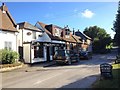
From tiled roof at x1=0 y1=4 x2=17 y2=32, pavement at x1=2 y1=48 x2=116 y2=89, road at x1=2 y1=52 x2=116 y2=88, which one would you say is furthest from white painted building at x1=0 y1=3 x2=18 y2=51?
road at x1=2 y1=52 x2=116 y2=88

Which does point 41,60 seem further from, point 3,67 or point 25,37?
point 3,67

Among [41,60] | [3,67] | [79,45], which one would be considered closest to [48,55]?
[41,60]

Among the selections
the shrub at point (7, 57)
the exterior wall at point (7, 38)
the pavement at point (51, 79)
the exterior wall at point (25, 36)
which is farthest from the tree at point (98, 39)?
the pavement at point (51, 79)

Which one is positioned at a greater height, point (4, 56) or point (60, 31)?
point (60, 31)

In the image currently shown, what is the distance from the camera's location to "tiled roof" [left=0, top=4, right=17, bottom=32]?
2970cm

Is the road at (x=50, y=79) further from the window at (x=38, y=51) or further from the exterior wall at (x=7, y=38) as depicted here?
the window at (x=38, y=51)

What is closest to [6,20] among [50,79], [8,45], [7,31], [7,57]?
[7,31]

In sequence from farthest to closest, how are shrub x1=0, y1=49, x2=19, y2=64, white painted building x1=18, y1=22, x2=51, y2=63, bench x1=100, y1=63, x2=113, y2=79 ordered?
white painted building x1=18, y1=22, x2=51, y2=63, shrub x1=0, y1=49, x2=19, y2=64, bench x1=100, y1=63, x2=113, y2=79

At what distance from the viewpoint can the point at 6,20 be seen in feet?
104

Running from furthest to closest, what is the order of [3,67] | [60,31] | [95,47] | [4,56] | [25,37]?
[95,47], [60,31], [25,37], [4,56], [3,67]

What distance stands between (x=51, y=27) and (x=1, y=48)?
18.2 m

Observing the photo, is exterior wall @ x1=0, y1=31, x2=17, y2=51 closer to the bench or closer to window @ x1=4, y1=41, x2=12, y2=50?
window @ x1=4, y1=41, x2=12, y2=50

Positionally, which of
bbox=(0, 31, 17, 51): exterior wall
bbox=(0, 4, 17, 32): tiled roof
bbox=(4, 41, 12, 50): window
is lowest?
bbox=(4, 41, 12, 50): window

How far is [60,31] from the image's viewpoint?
49.3 meters
